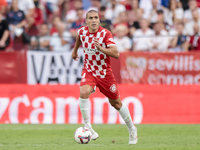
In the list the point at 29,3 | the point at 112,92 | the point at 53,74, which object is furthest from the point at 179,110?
the point at 29,3

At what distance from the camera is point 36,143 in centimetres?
729

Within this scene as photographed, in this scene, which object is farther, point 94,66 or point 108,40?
point 94,66

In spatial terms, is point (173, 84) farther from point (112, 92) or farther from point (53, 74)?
point (112, 92)

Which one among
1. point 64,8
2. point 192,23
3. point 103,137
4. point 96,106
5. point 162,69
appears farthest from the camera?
point 64,8

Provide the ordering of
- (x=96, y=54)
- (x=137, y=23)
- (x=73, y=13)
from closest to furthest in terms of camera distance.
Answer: (x=96, y=54) < (x=137, y=23) < (x=73, y=13)

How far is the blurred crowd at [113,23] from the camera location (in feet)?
40.9

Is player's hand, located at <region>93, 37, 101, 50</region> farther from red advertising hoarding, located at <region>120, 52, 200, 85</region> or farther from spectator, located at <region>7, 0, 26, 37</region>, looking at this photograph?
spectator, located at <region>7, 0, 26, 37</region>

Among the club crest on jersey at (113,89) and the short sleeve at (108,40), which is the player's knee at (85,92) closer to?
the club crest on jersey at (113,89)

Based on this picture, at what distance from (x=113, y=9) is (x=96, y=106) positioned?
5354 mm

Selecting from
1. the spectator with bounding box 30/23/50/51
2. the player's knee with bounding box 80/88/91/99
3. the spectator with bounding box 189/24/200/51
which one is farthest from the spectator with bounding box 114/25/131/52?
the player's knee with bounding box 80/88/91/99

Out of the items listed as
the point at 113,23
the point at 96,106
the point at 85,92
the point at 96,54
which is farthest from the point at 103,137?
the point at 113,23

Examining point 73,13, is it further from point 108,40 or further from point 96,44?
point 96,44

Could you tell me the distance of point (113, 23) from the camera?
14.5 meters

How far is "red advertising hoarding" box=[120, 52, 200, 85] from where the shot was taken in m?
12.0
